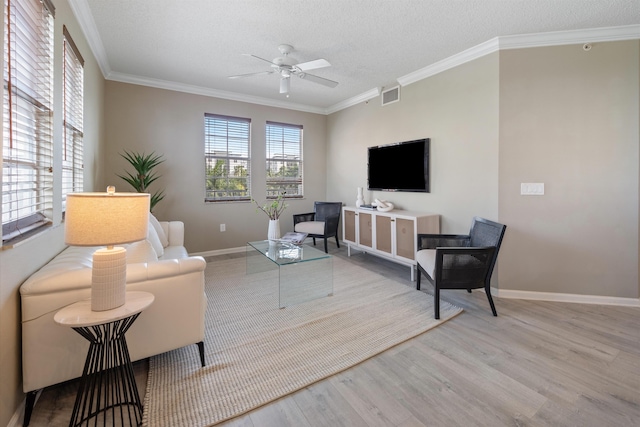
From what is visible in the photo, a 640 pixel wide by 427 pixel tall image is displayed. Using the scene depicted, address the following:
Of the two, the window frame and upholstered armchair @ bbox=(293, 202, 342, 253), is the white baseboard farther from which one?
the window frame

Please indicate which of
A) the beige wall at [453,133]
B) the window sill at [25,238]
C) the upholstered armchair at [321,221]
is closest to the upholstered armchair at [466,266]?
the beige wall at [453,133]

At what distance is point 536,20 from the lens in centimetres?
260

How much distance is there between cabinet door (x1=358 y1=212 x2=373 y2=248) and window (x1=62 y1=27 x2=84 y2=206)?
3.37 metres

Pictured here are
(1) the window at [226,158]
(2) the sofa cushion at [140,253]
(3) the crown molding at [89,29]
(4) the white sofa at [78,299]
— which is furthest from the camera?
(1) the window at [226,158]

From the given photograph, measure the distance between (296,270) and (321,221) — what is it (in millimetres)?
1443

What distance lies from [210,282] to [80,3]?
2.89 metres

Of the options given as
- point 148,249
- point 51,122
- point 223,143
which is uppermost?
point 223,143

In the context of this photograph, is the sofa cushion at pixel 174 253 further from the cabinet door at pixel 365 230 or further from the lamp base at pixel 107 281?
the cabinet door at pixel 365 230

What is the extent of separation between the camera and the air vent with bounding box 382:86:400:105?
422 centimetres

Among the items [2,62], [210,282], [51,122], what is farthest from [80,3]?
[210,282]

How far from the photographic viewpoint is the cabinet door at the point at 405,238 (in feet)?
11.6

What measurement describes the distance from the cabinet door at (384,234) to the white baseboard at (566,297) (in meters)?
1.28

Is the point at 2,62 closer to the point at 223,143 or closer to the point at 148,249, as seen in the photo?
the point at 148,249

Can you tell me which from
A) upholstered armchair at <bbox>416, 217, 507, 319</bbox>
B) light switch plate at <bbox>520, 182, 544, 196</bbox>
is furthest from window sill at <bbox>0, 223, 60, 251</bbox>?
light switch plate at <bbox>520, 182, 544, 196</bbox>
